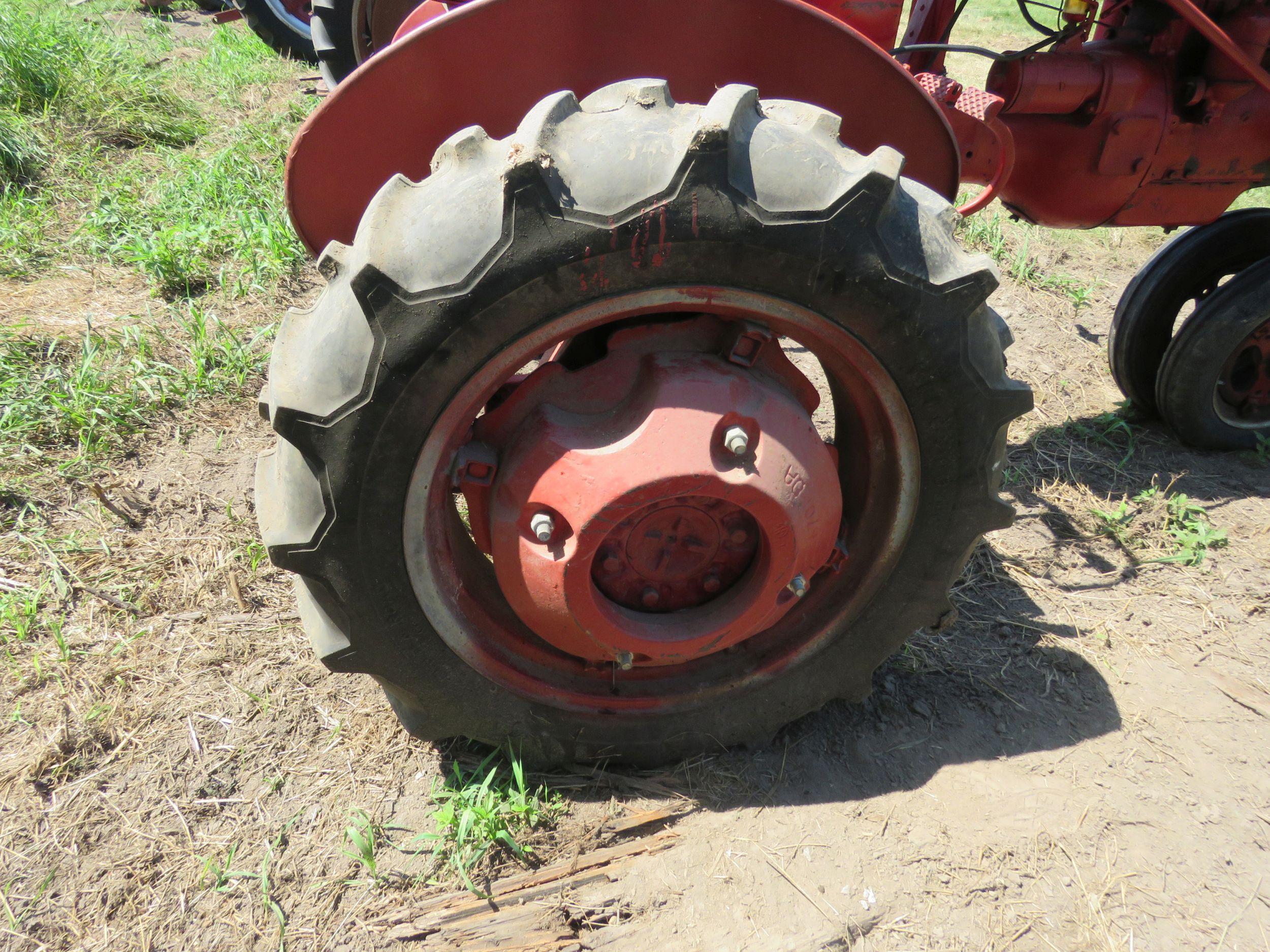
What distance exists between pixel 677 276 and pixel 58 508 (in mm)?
2335

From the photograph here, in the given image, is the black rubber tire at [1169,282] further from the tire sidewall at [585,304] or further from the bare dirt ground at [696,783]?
the tire sidewall at [585,304]

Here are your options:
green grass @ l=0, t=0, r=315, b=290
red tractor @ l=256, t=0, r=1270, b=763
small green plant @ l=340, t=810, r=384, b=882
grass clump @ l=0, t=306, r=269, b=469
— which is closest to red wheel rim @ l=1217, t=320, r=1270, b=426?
red tractor @ l=256, t=0, r=1270, b=763

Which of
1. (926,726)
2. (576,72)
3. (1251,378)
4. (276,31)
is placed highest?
(1251,378)

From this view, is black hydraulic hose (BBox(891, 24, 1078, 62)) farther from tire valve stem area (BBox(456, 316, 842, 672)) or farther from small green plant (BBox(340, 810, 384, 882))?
small green plant (BBox(340, 810, 384, 882))

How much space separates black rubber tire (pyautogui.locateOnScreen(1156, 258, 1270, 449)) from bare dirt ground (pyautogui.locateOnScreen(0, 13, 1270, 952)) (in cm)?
55

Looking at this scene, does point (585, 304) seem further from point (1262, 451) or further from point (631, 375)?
point (1262, 451)

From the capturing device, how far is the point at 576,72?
1657mm

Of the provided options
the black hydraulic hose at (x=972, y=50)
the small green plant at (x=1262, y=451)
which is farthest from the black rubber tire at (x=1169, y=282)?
the black hydraulic hose at (x=972, y=50)

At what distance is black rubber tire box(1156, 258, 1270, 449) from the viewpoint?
111 inches

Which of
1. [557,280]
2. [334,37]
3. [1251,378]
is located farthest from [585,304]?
[334,37]

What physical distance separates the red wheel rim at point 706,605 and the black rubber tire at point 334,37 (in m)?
3.29

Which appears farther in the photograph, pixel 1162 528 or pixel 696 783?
Answer: pixel 1162 528

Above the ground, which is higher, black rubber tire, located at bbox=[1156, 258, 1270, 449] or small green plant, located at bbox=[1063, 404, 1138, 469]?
black rubber tire, located at bbox=[1156, 258, 1270, 449]

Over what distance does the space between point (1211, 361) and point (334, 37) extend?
4203mm
